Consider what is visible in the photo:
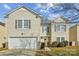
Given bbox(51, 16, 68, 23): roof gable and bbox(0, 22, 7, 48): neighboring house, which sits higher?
bbox(51, 16, 68, 23): roof gable

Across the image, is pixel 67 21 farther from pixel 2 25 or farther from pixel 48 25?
pixel 2 25

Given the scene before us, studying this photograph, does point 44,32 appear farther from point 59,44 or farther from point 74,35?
point 74,35

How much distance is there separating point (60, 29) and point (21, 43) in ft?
1.80

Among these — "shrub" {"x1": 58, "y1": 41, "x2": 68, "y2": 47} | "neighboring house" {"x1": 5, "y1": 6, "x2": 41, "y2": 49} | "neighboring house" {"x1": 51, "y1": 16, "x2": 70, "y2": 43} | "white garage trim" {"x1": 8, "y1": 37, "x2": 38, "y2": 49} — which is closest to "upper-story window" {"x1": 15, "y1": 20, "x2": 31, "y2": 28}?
"neighboring house" {"x1": 5, "y1": 6, "x2": 41, "y2": 49}

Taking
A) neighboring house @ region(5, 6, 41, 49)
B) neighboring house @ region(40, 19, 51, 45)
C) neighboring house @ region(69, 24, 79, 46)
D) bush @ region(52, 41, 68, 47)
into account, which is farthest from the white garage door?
neighboring house @ region(69, 24, 79, 46)

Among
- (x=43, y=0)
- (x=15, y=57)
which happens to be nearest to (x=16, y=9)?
(x=43, y=0)

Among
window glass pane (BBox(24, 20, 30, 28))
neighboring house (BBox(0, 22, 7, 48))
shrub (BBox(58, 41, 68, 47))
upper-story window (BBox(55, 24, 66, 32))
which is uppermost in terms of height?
window glass pane (BBox(24, 20, 30, 28))

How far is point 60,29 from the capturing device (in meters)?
3.39

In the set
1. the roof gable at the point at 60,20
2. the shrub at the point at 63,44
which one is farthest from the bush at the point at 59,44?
the roof gable at the point at 60,20

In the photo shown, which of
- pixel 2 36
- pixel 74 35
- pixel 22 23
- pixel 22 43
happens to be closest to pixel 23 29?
pixel 22 23

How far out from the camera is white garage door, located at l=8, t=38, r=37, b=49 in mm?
3381

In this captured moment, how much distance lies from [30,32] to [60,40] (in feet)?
1.34

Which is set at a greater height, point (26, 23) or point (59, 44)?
point (26, 23)

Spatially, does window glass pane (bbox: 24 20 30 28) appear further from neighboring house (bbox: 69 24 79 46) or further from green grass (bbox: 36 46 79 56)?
neighboring house (bbox: 69 24 79 46)
